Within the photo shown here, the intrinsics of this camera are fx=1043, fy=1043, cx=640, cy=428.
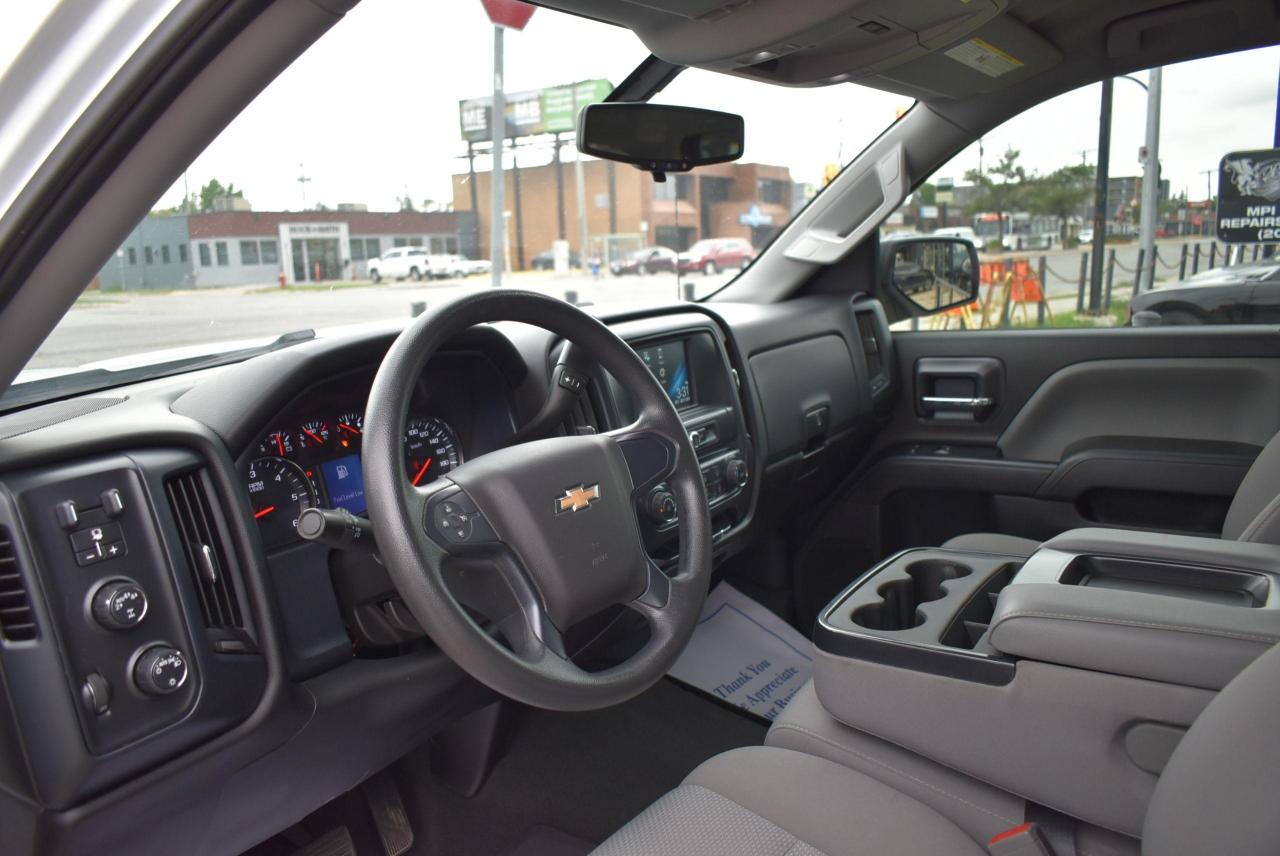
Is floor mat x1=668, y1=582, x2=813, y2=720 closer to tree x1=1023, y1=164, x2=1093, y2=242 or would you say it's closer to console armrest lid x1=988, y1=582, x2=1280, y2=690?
console armrest lid x1=988, y1=582, x2=1280, y2=690

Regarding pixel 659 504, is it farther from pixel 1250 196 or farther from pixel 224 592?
pixel 1250 196

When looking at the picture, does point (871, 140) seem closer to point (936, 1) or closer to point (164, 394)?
point (936, 1)

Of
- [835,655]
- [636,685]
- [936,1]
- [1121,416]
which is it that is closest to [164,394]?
[636,685]

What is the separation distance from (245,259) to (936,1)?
137 centimetres

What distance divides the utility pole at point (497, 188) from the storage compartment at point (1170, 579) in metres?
1.46

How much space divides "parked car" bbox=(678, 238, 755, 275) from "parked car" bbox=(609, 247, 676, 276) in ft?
0.35

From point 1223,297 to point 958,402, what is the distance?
780 mm

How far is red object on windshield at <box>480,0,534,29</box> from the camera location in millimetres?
1986

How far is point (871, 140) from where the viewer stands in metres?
3.15

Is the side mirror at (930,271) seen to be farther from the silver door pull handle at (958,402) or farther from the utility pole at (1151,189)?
the utility pole at (1151,189)

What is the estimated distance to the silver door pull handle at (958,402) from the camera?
3.20 m

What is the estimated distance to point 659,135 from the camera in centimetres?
232

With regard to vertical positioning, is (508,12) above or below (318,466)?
above

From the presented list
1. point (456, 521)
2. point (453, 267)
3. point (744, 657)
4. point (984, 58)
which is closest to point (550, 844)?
point (744, 657)
